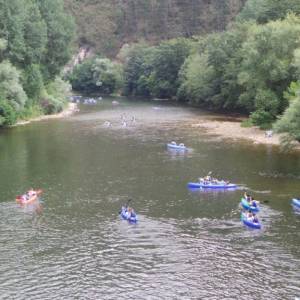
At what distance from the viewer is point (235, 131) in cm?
7938

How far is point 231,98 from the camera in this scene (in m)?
102

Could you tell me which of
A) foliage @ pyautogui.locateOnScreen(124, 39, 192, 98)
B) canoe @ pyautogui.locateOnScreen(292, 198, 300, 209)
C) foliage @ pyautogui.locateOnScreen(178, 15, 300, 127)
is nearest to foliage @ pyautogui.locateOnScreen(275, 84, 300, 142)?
foliage @ pyautogui.locateOnScreen(178, 15, 300, 127)

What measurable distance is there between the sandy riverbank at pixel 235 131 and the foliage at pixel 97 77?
283 feet

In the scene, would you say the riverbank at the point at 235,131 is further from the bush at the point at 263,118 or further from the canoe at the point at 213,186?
the canoe at the point at 213,186

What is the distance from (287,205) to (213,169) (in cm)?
1313

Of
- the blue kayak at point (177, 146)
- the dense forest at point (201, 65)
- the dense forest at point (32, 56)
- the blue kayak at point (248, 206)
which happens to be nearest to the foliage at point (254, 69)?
the dense forest at point (201, 65)

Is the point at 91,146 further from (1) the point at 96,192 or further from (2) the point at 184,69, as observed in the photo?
(2) the point at 184,69

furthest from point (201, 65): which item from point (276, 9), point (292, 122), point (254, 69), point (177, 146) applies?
point (292, 122)

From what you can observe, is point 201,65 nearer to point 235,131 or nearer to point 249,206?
point 235,131

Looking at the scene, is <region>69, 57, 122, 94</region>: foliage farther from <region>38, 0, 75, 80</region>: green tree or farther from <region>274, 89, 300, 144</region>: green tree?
<region>274, 89, 300, 144</region>: green tree

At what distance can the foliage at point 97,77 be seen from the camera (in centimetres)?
17600

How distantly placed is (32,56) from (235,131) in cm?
3834

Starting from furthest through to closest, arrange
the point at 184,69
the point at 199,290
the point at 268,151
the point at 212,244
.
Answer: the point at 184,69
the point at 268,151
the point at 212,244
the point at 199,290

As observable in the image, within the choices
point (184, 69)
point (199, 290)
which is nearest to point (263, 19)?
point (184, 69)
